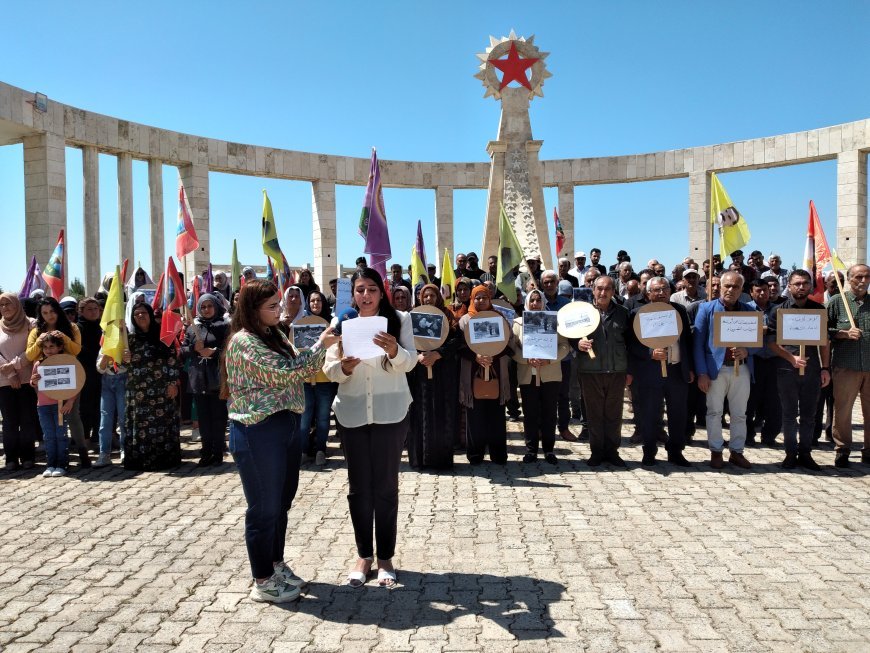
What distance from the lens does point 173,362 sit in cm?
802

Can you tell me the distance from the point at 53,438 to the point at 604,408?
20.5 feet

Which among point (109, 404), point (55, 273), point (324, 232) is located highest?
point (324, 232)

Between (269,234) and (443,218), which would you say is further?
(443,218)

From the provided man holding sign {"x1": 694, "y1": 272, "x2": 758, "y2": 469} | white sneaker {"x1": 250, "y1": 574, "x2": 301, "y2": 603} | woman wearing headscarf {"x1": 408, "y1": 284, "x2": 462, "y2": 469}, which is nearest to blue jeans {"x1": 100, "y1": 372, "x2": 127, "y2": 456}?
woman wearing headscarf {"x1": 408, "y1": 284, "x2": 462, "y2": 469}

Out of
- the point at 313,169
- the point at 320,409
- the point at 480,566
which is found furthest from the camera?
the point at 313,169

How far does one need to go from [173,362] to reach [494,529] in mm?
4507

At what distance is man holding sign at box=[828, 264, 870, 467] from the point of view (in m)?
7.39

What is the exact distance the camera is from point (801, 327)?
287 inches

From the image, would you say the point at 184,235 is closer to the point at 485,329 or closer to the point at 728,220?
the point at 485,329

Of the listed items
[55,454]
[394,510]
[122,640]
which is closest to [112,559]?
[122,640]

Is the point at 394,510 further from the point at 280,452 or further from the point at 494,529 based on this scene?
the point at 494,529

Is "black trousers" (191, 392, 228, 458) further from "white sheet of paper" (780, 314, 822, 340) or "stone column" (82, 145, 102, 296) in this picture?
"stone column" (82, 145, 102, 296)

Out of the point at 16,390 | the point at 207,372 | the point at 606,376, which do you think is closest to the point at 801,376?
the point at 606,376

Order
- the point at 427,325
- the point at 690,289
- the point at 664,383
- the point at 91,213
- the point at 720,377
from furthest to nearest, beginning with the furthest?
the point at 91,213 < the point at 690,289 < the point at 664,383 < the point at 720,377 < the point at 427,325
